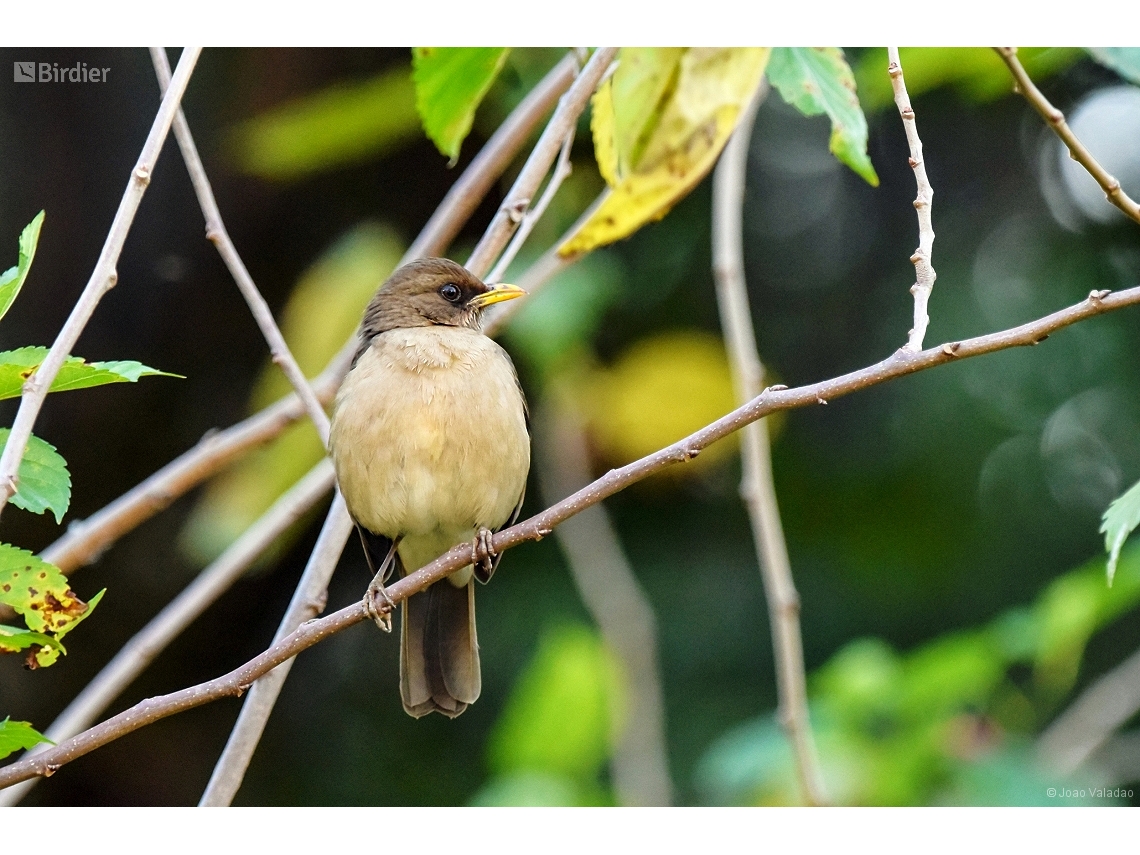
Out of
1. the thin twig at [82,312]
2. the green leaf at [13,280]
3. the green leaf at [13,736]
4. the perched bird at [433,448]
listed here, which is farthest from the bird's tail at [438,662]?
the green leaf at [13,280]

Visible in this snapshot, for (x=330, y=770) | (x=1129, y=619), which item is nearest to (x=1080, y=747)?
(x=1129, y=619)

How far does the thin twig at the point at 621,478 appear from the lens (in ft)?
6.85

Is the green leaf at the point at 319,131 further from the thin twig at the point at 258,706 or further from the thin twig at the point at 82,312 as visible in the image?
the thin twig at the point at 258,706

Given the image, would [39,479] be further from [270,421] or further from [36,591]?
[270,421]

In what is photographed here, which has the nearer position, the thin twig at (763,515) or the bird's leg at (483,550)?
the bird's leg at (483,550)

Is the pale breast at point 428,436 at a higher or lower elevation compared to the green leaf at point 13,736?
higher

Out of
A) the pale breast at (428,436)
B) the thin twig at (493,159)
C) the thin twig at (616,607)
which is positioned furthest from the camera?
the thin twig at (616,607)

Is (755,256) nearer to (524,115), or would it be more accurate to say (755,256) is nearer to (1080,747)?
(524,115)

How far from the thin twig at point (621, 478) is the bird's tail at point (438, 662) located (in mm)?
767

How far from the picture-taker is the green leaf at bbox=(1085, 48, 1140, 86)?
292 centimetres

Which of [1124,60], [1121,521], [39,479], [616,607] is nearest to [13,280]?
[39,479]

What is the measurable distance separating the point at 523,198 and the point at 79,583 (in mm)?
1486

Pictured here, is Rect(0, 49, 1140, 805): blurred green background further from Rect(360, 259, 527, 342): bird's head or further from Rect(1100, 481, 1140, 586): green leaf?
Rect(1100, 481, 1140, 586): green leaf
